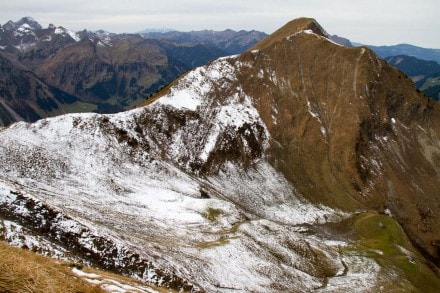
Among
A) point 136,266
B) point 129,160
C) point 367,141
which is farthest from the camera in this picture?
point 367,141

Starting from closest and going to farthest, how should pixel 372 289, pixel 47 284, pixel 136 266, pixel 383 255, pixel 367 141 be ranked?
pixel 47 284 < pixel 136 266 < pixel 372 289 < pixel 383 255 < pixel 367 141

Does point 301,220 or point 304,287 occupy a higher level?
point 304,287

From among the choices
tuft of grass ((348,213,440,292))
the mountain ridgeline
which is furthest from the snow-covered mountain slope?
tuft of grass ((348,213,440,292))

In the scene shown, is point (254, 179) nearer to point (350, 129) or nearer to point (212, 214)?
point (212, 214)

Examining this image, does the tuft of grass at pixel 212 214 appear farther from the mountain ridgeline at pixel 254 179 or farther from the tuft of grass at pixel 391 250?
the tuft of grass at pixel 391 250

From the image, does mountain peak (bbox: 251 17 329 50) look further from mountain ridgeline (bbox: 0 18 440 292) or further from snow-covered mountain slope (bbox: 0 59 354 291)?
snow-covered mountain slope (bbox: 0 59 354 291)

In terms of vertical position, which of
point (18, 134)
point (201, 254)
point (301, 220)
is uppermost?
point (18, 134)

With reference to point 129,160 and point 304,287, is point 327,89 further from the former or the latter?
point 304,287

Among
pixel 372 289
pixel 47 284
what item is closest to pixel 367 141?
pixel 372 289
